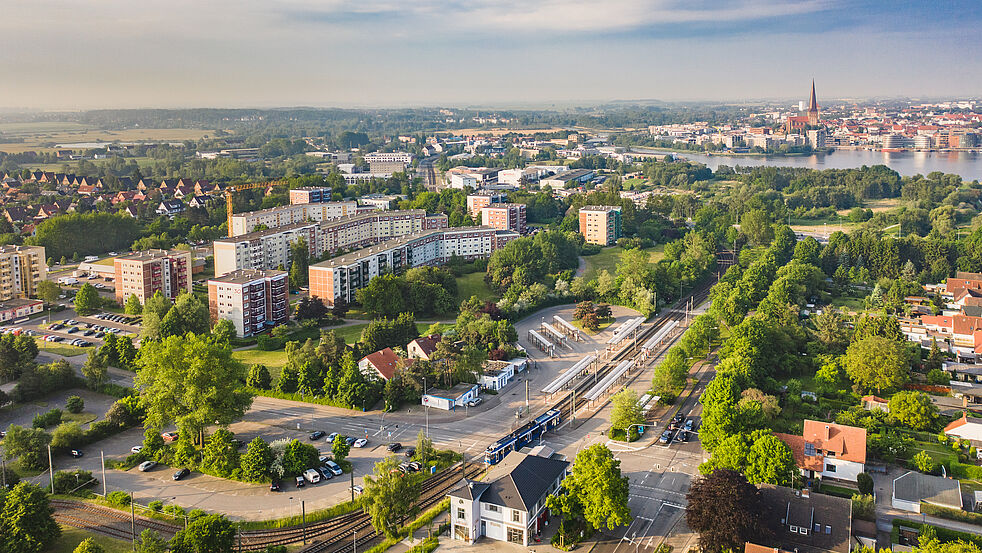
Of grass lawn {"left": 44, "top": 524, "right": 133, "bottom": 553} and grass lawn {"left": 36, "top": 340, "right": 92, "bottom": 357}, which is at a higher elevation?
grass lawn {"left": 36, "top": 340, "right": 92, "bottom": 357}

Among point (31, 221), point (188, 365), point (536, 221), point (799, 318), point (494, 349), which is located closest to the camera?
point (188, 365)

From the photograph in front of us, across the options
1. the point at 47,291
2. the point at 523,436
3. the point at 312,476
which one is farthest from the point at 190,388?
the point at 47,291

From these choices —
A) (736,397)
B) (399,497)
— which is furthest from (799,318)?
(399,497)

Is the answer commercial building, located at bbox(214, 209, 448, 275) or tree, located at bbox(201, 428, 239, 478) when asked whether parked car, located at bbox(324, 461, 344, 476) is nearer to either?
tree, located at bbox(201, 428, 239, 478)

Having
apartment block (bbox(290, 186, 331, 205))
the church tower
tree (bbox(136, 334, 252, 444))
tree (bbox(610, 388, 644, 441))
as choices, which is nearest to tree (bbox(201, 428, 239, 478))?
tree (bbox(136, 334, 252, 444))

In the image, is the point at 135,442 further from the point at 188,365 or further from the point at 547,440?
the point at 547,440

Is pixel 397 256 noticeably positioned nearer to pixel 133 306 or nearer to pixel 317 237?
pixel 317 237
